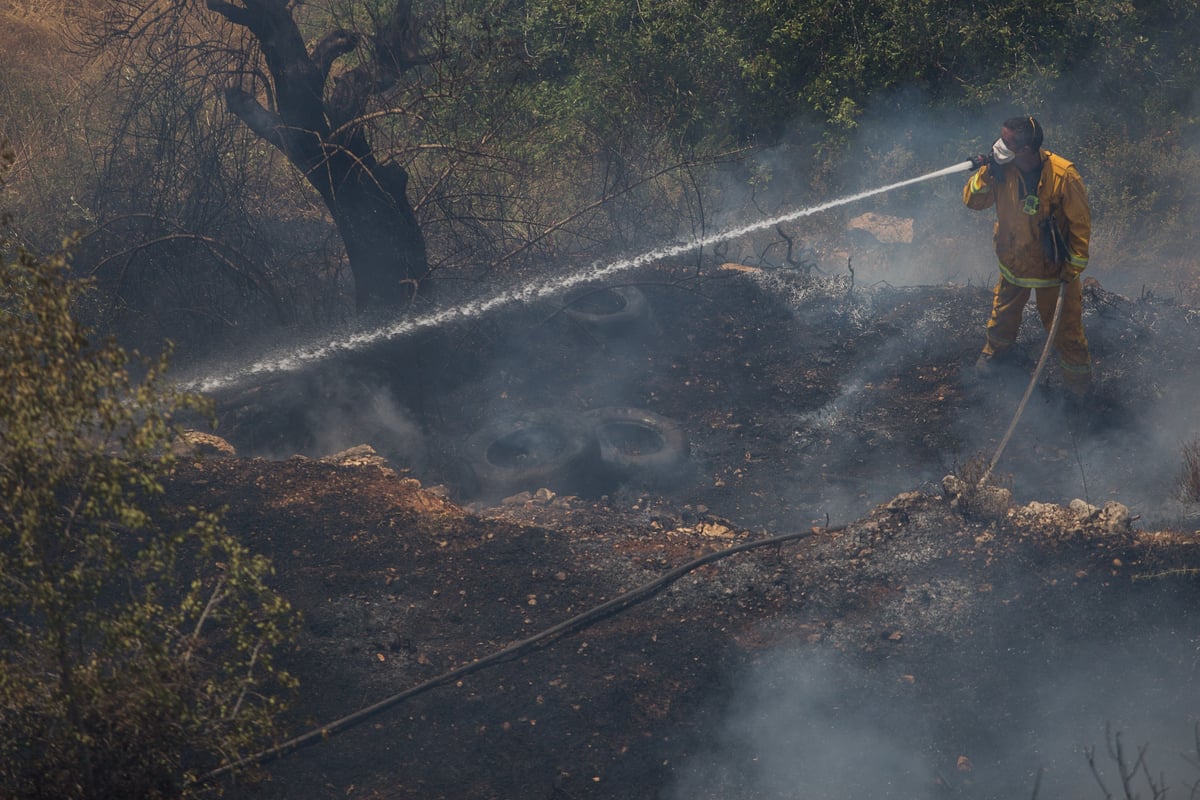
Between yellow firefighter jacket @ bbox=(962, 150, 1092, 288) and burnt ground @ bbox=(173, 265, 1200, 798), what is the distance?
1.08 m

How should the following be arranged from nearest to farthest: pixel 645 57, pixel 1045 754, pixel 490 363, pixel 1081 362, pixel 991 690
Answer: pixel 1045 754 → pixel 991 690 → pixel 1081 362 → pixel 490 363 → pixel 645 57

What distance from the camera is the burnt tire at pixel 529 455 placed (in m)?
7.08

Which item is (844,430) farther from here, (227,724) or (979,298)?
(227,724)

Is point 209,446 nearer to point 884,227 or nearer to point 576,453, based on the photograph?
point 576,453

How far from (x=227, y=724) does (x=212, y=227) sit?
267 inches

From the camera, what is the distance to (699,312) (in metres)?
9.12

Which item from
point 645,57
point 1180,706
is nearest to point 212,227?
point 645,57

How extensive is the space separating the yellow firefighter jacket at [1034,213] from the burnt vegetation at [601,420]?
1078 mm

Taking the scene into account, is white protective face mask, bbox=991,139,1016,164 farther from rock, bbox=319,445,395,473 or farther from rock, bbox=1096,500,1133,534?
rock, bbox=319,445,395,473

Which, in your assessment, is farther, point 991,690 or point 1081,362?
point 1081,362

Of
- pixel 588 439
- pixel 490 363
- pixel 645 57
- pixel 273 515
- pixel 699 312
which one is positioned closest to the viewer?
pixel 273 515

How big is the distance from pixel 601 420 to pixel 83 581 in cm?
498

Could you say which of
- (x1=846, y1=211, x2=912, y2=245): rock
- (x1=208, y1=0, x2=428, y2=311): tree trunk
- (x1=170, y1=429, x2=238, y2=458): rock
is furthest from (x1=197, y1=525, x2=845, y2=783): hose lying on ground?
(x1=846, y1=211, x2=912, y2=245): rock

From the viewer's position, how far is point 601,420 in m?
7.68
